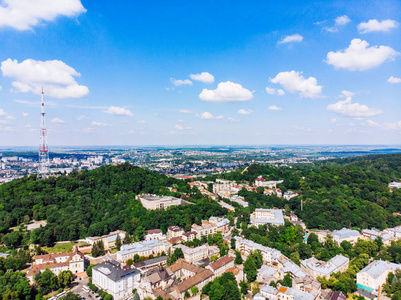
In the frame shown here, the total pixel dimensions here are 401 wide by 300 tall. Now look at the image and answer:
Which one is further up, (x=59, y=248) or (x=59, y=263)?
(x=59, y=263)

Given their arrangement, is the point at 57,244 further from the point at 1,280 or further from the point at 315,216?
the point at 315,216

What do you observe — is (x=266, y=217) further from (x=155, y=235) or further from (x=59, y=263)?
(x=59, y=263)

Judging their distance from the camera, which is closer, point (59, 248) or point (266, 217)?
point (59, 248)

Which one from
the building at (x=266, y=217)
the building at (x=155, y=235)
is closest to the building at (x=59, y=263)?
the building at (x=155, y=235)

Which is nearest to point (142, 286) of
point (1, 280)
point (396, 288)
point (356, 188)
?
point (1, 280)

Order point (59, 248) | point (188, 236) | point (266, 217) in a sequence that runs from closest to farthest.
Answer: point (188, 236), point (59, 248), point (266, 217)

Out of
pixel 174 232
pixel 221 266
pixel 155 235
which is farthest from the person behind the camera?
pixel 174 232

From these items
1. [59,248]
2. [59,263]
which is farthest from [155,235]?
[59,248]

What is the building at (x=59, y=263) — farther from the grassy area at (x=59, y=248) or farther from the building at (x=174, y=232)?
the building at (x=174, y=232)
